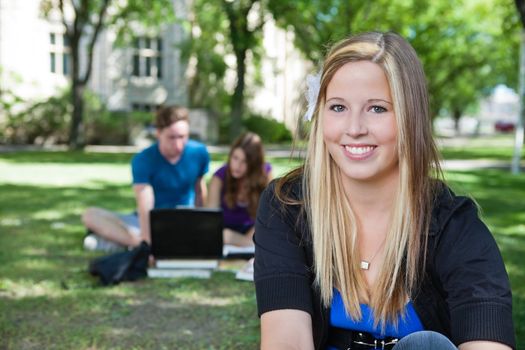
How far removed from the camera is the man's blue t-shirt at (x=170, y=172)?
6.21 m

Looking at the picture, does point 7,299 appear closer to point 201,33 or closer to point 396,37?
point 396,37

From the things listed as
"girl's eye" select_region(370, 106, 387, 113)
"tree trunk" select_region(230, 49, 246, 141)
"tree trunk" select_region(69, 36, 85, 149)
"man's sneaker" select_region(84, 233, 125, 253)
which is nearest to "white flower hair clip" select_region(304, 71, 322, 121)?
"girl's eye" select_region(370, 106, 387, 113)

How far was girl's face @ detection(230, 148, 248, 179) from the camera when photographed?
623 cm

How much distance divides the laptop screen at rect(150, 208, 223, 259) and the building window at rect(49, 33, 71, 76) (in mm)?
25554

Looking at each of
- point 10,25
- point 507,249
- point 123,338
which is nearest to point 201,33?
point 10,25

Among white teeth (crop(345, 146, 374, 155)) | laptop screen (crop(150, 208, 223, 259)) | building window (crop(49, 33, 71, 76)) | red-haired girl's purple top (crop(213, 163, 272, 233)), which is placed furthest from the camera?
building window (crop(49, 33, 71, 76))

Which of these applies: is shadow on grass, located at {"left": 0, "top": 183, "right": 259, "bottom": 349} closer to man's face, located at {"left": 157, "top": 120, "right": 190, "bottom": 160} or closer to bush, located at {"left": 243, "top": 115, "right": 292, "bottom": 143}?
man's face, located at {"left": 157, "top": 120, "right": 190, "bottom": 160}

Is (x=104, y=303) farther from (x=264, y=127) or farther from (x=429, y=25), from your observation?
(x=429, y=25)

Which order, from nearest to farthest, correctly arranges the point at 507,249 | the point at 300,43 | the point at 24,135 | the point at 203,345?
1. the point at 203,345
2. the point at 507,249
3. the point at 24,135
4. the point at 300,43

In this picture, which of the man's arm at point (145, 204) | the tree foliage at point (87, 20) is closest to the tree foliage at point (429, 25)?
the tree foliage at point (87, 20)

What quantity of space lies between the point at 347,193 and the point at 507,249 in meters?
5.22

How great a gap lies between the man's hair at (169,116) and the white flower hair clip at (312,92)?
12.8ft

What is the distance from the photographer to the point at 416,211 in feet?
6.86

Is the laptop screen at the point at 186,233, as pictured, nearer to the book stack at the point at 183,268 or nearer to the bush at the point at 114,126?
the book stack at the point at 183,268
